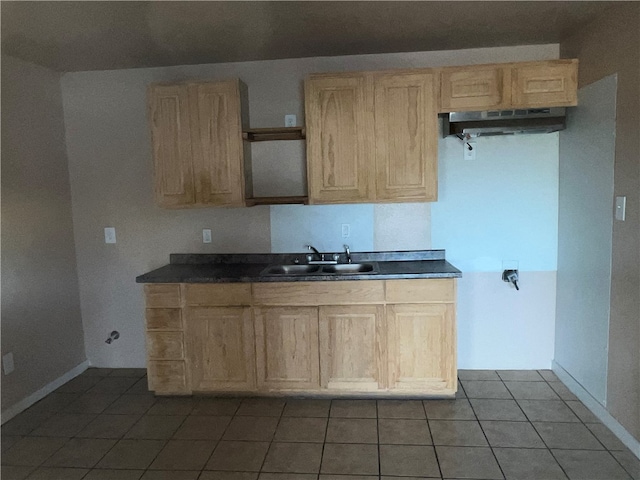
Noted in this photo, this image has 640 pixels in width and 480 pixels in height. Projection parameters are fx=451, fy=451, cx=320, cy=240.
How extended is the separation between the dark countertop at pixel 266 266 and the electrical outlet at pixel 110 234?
19.5 inches

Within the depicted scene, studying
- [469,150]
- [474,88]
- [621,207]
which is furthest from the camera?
[469,150]

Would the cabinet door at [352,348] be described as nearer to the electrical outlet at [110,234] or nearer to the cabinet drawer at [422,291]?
the cabinet drawer at [422,291]

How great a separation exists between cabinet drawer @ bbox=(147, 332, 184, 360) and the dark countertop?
1.20ft

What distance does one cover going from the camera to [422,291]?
2836 millimetres

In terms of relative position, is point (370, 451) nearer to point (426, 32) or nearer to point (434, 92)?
point (434, 92)

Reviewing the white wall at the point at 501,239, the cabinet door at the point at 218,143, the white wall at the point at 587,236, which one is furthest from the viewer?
the white wall at the point at 501,239

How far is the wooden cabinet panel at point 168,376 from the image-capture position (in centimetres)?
302

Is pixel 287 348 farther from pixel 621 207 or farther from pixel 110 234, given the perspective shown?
pixel 621 207

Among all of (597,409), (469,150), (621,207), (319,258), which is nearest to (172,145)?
(319,258)

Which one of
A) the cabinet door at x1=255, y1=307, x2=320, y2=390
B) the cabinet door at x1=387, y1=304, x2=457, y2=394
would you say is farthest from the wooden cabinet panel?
the cabinet door at x1=387, y1=304, x2=457, y2=394

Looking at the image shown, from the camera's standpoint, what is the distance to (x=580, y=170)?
9.38 ft

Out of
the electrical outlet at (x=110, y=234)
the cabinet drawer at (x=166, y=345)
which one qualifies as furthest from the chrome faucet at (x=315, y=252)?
the electrical outlet at (x=110, y=234)

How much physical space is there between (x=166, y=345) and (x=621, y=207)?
2836mm

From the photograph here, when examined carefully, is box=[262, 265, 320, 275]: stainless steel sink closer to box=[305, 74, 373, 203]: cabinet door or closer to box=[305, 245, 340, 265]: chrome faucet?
box=[305, 245, 340, 265]: chrome faucet
